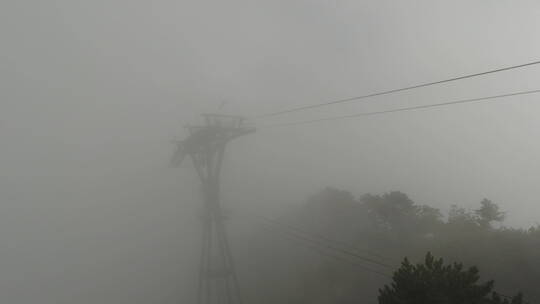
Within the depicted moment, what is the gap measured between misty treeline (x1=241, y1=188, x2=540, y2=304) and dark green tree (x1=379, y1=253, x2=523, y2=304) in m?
0.34

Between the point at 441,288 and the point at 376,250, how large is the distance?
3198 centimetres

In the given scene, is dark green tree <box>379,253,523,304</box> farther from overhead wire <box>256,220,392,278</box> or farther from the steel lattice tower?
overhead wire <box>256,220,392,278</box>

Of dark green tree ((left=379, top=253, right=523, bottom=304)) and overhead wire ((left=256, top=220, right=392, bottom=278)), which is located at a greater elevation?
dark green tree ((left=379, top=253, right=523, bottom=304))

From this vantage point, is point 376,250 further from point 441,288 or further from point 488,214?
point 441,288

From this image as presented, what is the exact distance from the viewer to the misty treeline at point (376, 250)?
99.0 feet

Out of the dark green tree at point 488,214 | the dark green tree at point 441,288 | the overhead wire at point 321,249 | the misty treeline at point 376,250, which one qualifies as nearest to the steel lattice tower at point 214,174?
the misty treeline at point 376,250

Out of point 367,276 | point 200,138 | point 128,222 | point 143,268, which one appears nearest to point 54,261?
point 128,222

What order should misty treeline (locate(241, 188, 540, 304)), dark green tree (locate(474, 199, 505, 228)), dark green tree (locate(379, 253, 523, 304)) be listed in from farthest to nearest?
dark green tree (locate(474, 199, 505, 228)) → misty treeline (locate(241, 188, 540, 304)) → dark green tree (locate(379, 253, 523, 304))

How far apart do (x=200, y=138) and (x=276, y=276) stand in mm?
29763

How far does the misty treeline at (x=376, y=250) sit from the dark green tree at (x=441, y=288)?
1.11ft

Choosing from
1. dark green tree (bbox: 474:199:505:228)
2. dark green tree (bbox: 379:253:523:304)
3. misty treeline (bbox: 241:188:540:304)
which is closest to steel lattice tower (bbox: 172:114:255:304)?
misty treeline (bbox: 241:188:540:304)

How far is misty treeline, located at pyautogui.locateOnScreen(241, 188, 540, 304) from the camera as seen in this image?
30172 mm

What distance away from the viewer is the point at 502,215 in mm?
42375

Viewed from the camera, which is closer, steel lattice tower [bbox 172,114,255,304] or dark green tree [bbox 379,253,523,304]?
dark green tree [bbox 379,253,523,304]
